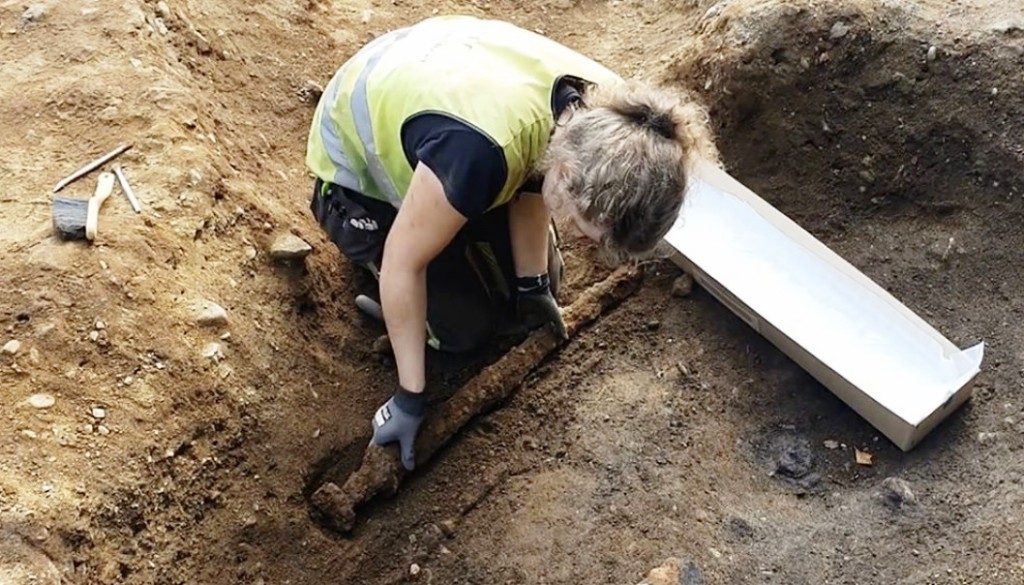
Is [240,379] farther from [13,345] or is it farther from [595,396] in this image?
[595,396]

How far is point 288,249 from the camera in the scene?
2.60 meters

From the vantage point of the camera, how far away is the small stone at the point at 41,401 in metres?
2.12

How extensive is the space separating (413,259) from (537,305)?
0.69 meters

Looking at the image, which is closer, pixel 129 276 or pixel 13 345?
pixel 13 345

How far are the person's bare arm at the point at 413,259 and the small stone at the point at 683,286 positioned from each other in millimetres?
875

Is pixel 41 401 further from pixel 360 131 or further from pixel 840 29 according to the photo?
pixel 840 29

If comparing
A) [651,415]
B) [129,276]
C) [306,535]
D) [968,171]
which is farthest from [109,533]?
[968,171]

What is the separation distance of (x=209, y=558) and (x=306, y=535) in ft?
0.75

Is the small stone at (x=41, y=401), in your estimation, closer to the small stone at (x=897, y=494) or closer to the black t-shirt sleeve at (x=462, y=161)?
the black t-shirt sleeve at (x=462, y=161)

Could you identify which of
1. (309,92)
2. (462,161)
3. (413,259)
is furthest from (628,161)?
(309,92)

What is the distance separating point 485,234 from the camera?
252 centimetres

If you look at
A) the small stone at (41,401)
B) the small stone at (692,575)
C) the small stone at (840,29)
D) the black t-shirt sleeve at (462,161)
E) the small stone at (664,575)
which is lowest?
the small stone at (692,575)

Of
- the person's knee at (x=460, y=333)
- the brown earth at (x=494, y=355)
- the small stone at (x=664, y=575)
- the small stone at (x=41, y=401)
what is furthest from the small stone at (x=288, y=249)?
the small stone at (x=664, y=575)

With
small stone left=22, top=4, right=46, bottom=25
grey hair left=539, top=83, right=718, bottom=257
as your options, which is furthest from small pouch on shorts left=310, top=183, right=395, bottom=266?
small stone left=22, top=4, right=46, bottom=25
